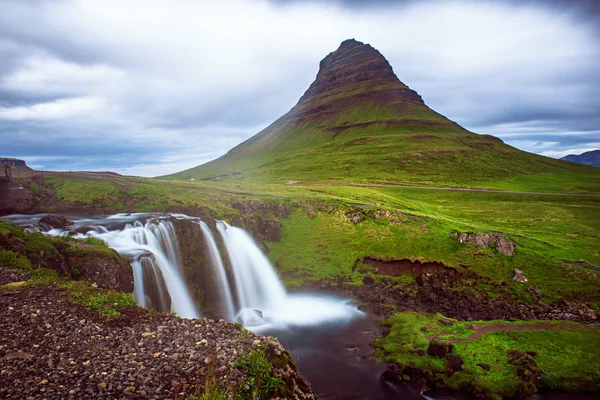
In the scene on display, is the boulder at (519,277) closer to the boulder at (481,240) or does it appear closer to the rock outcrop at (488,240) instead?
the rock outcrop at (488,240)

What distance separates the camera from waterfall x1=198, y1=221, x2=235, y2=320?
30517 millimetres

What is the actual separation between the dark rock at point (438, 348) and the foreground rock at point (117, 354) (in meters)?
13.2

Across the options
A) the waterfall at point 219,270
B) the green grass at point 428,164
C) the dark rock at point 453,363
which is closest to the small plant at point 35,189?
the waterfall at point 219,270

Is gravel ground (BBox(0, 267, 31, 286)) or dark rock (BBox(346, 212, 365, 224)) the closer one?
gravel ground (BBox(0, 267, 31, 286))

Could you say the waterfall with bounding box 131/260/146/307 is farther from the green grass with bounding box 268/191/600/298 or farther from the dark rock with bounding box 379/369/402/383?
the dark rock with bounding box 379/369/402/383

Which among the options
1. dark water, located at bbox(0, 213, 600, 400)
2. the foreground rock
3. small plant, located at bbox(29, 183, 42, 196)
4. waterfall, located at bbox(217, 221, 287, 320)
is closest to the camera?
the foreground rock

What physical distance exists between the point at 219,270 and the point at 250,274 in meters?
4.13

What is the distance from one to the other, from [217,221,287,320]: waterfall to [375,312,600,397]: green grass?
12985 millimetres

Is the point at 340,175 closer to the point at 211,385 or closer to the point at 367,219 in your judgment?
the point at 367,219

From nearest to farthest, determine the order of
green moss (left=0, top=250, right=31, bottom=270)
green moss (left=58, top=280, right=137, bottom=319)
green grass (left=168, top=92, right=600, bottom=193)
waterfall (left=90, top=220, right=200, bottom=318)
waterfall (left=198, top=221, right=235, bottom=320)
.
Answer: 1. green moss (left=58, top=280, right=137, bottom=319)
2. green moss (left=0, top=250, right=31, bottom=270)
3. waterfall (left=90, top=220, right=200, bottom=318)
4. waterfall (left=198, top=221, right=235, bottom=320)
5. green grass (left=168, top=92, right=600, bottom=193)

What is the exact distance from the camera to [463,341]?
23.2 metres

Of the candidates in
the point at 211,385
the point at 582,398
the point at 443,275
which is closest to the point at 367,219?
the point at 443,275

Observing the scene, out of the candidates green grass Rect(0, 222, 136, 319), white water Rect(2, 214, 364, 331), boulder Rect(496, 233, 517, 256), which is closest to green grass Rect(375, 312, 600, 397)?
white water Rect(2, 214, 364, 331)

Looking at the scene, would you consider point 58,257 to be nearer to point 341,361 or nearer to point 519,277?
point 341,361
